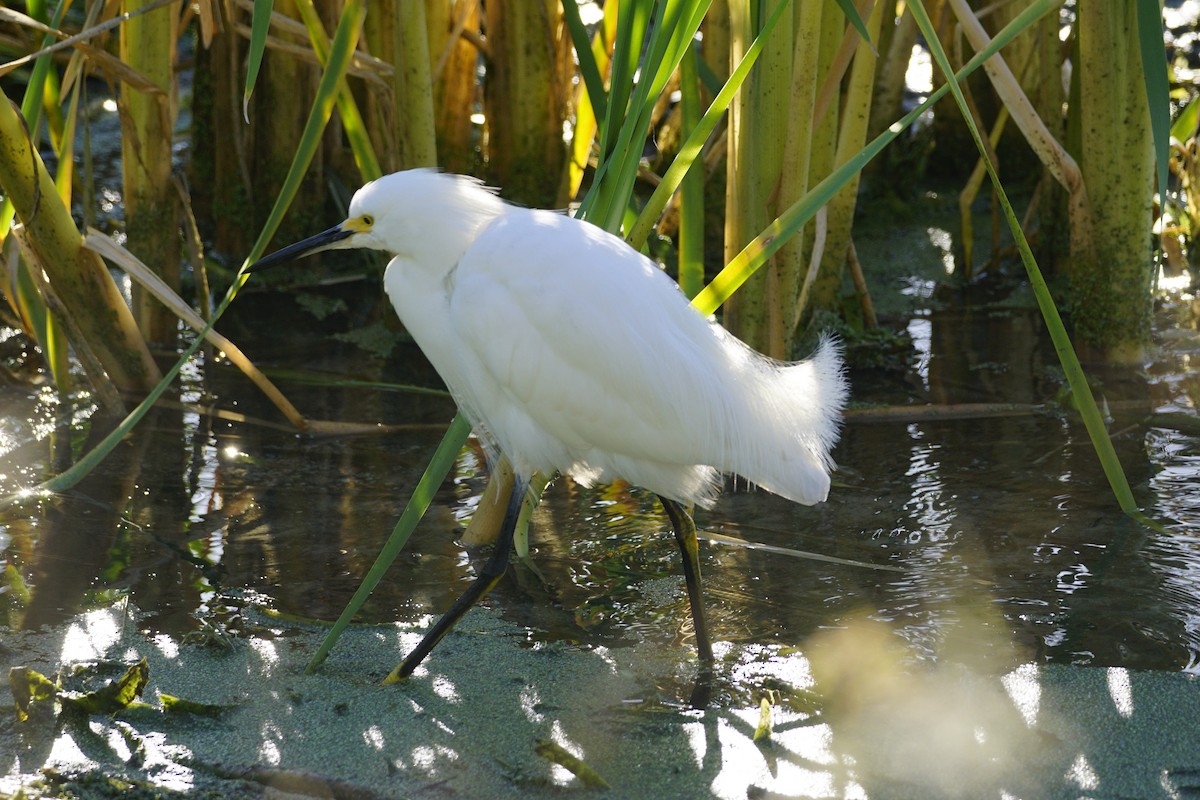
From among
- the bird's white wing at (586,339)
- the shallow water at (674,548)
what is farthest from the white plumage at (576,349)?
the shallow water at (674,548)

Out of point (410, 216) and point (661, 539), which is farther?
point (661, 539)

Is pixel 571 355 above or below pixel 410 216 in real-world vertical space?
below

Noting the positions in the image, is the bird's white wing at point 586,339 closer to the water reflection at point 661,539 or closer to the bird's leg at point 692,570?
the bird's leg at point 692,570

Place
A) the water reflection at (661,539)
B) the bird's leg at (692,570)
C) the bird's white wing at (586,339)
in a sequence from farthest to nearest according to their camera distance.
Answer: the water reflection at (661,539), the bird's leg at (692,570), the bird's white wing at (586,339)

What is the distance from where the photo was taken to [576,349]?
212cm

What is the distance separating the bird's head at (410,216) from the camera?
7.04 feet

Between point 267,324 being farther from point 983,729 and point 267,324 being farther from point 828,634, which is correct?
point 983,729

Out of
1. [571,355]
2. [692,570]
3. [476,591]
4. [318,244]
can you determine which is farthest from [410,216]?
[692,570]

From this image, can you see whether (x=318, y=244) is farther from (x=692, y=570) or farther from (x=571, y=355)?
(x=692, y=570)

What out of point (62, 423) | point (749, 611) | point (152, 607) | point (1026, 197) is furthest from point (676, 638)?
point (1026, 197)

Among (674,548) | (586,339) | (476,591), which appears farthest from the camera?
(674,548)

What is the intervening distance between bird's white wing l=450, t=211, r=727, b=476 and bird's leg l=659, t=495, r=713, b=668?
168mm

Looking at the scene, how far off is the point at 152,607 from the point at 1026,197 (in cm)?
385

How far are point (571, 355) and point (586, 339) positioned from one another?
0.04 meters
